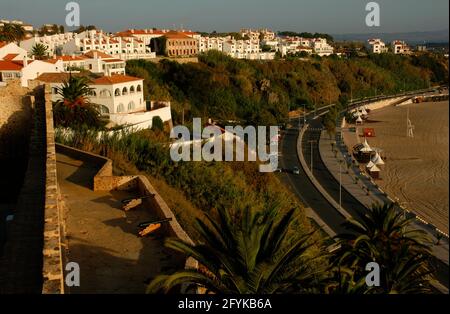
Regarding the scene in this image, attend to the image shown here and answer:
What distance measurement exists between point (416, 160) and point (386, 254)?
100 ft

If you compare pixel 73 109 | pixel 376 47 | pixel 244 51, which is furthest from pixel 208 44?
pixel 376 47

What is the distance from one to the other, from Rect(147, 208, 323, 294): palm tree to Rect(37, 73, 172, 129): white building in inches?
916

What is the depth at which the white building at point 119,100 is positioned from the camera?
104 ft

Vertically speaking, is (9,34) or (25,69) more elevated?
(9,34)

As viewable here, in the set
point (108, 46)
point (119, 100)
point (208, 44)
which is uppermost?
point (208, 44)

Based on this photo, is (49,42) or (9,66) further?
(49,42)

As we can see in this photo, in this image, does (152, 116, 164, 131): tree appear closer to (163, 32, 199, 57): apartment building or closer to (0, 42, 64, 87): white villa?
(0, 42, 64, 87): white villa

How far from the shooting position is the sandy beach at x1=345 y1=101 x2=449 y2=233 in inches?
1095

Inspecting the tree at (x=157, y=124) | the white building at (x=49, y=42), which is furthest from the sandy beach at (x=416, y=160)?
the white building at (x=49, y=42)

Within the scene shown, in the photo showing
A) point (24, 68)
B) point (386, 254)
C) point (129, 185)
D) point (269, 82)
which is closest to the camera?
point (386, 254)

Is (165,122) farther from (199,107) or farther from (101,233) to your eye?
(101,233)

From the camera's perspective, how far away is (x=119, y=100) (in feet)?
113

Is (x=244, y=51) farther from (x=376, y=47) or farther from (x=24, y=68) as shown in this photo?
(x=376, y=47)
